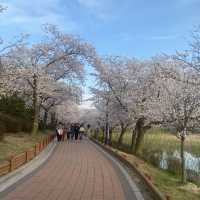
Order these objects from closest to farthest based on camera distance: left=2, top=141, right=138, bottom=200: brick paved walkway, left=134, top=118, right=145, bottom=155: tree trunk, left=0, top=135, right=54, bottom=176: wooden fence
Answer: left=2, top=141, right=138, bottom=200: brick paved walkway < left=0, top=135, right=54, bottom=176: wooden fence < left=134, top=118, right=145, bottom=155: tree trunk

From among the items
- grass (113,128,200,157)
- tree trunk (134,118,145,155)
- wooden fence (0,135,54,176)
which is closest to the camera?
wooden fence (0,135,54,176)

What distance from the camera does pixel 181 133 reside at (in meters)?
19.1

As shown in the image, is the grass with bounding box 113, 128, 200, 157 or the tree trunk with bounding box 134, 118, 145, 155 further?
the grass with bounding box 113, 128, 200, 157

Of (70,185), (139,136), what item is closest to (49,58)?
(139,136)

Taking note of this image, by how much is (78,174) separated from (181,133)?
5.95 metres

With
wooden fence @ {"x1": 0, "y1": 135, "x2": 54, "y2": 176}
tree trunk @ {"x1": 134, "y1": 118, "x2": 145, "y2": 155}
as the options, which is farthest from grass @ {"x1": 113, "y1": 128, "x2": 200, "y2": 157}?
wooden fence @ {"x1": 0, "y1": 135, "x2": 54, "y2": 176}

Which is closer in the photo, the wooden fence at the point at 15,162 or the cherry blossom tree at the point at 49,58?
the wooden fence at the point at 15,162

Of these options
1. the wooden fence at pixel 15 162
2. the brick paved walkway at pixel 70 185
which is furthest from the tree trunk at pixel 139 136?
A: the brick paved walkway at pixel 70 185

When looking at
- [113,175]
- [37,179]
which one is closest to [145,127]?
[113,175]

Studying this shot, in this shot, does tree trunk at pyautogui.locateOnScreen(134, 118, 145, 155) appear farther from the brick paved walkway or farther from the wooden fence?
the brick paved walkway

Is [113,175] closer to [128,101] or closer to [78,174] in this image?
[78,174]

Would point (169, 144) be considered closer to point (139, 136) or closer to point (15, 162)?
point (139, 136)

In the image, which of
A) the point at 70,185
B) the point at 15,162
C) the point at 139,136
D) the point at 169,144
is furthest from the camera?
the point at 169,144

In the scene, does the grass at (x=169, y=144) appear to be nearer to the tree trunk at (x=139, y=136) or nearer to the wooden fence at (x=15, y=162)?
the tree trunk at (x=139, y=136)
